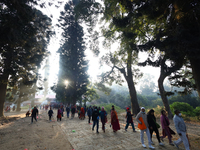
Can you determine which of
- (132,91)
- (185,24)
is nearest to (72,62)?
(132,91)

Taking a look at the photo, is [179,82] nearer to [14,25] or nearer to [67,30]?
[14,25]

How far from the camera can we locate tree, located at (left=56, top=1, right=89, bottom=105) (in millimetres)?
24969

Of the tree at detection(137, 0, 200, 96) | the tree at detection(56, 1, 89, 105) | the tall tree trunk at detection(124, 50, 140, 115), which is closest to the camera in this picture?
the tree at detection(137, 0, 200, 96)

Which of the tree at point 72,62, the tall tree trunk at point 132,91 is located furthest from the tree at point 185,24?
the tree at point 72,62

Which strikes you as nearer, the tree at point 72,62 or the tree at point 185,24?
the tree at point 185,24

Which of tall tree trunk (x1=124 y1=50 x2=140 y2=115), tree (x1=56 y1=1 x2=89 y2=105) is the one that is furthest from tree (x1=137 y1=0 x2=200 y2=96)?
tree (x1=56 y1=1 x2=89 y2=105)

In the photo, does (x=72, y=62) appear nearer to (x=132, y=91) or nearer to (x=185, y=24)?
(x=132, y=91)

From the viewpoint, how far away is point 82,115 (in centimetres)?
→ 1398

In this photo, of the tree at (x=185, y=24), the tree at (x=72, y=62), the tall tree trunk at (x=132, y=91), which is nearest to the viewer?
the tree at (x=185, y=24)

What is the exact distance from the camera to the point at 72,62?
84.0ft

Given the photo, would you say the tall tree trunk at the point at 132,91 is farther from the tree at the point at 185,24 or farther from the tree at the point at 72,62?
the tree at the point at 72,62

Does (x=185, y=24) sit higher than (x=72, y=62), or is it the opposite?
(x=72, y=62)

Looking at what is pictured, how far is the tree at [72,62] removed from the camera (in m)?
25.0

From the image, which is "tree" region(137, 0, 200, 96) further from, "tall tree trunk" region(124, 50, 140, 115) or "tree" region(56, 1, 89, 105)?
"tree" region(56, 1, 89, 105)
